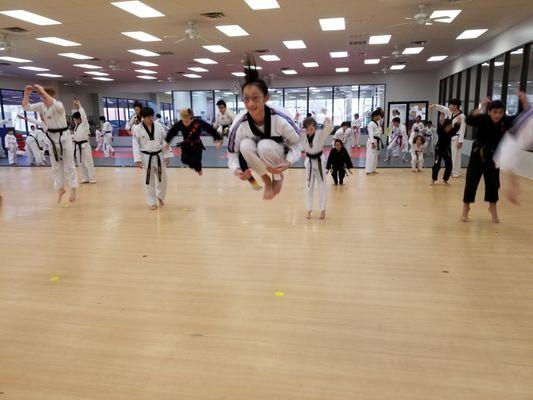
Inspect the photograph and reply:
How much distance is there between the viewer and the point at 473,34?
9.90 m

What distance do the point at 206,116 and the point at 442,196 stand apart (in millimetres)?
16194

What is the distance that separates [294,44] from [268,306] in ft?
31.1

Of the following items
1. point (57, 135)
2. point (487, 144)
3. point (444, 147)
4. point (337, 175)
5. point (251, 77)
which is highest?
point (251, 77)

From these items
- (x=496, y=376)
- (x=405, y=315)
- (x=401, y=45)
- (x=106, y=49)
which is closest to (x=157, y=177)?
(x=405, y=315)

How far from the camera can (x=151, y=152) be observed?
5797mm

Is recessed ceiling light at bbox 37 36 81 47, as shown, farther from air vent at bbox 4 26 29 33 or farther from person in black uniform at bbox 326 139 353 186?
person in black uniform at bbox 326 139 353 186

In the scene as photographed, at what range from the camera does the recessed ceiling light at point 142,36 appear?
9234 millimetres

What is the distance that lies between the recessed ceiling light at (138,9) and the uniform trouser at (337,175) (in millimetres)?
4558

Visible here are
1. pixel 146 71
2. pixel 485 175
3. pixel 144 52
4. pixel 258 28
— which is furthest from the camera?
pixel 146 71

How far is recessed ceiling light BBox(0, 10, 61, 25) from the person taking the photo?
7.45 meters

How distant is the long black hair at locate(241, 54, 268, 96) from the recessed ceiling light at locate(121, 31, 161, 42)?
7697mm

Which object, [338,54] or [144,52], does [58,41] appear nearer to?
[144,52]

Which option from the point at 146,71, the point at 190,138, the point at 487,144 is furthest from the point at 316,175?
the point at 146,71

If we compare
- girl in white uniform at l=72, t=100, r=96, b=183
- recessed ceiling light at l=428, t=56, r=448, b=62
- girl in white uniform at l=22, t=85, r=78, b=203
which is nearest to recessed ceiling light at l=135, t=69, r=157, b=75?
girl in white uniform at l=72, t=100, r=96, b=183
